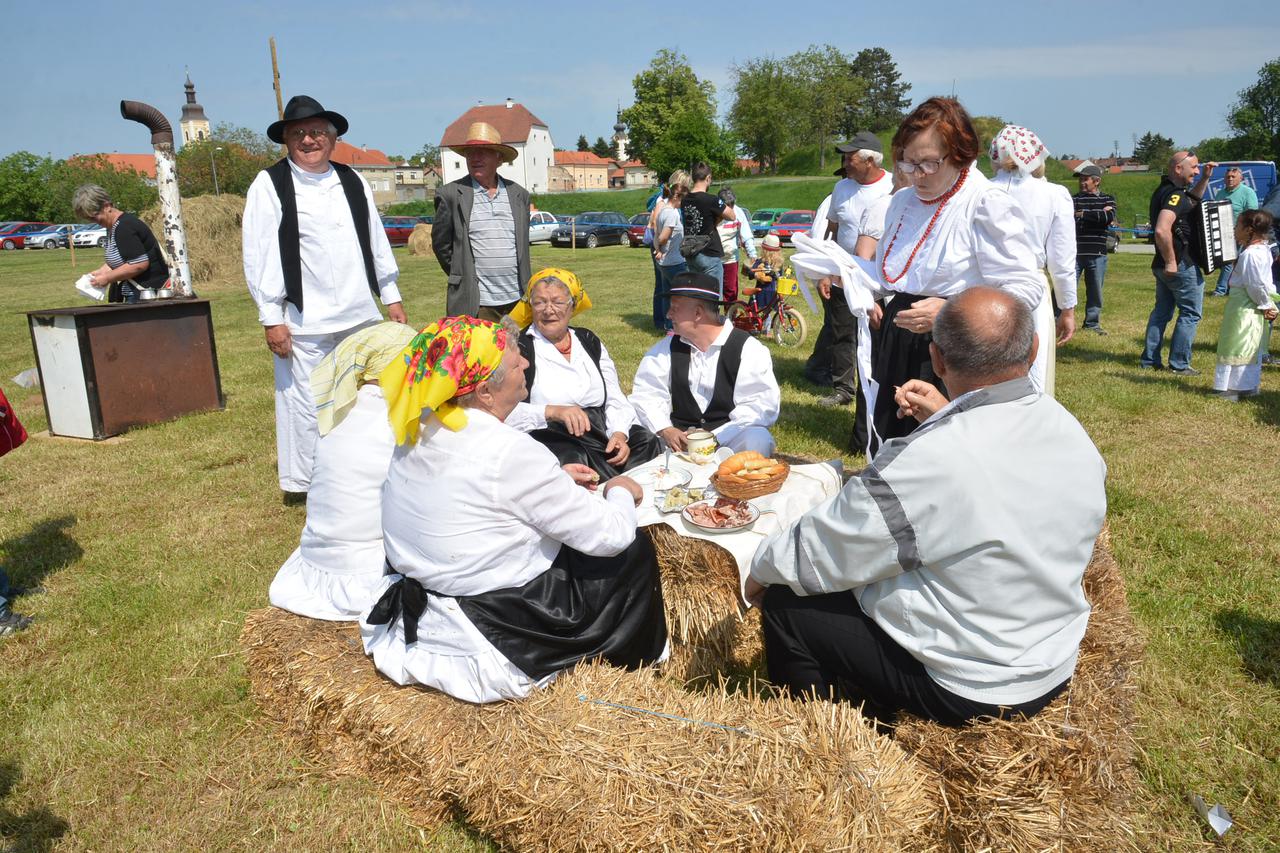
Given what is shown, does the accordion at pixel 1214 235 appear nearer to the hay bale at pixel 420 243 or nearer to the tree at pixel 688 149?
Result: the hay bale at pixel 420 243

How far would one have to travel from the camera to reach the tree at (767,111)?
221ft

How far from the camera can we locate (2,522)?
5.27m

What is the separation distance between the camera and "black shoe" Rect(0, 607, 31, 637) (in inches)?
154

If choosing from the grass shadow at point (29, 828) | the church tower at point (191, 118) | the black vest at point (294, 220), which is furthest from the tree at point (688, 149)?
the church tower at point (191, 118)

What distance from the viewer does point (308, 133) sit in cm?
470

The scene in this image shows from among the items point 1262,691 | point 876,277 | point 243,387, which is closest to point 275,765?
point 876,277

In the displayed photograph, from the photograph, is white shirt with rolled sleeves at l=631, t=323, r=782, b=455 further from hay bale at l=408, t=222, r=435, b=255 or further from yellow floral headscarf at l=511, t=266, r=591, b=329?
hay bale at l=408, t=222, r=435, b=255

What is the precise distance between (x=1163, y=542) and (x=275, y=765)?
4671 millimetres

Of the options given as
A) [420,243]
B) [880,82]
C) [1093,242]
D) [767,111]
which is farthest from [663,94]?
[1093,242]

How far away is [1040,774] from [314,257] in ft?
15.1

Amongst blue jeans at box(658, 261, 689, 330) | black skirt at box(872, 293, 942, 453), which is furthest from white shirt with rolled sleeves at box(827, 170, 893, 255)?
black skirt at box(872, 293, 942, 453)

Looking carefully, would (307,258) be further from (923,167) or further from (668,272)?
(668,272)

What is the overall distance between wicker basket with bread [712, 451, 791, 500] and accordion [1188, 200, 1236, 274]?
678cm

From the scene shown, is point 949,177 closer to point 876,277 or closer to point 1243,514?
point 876,277
